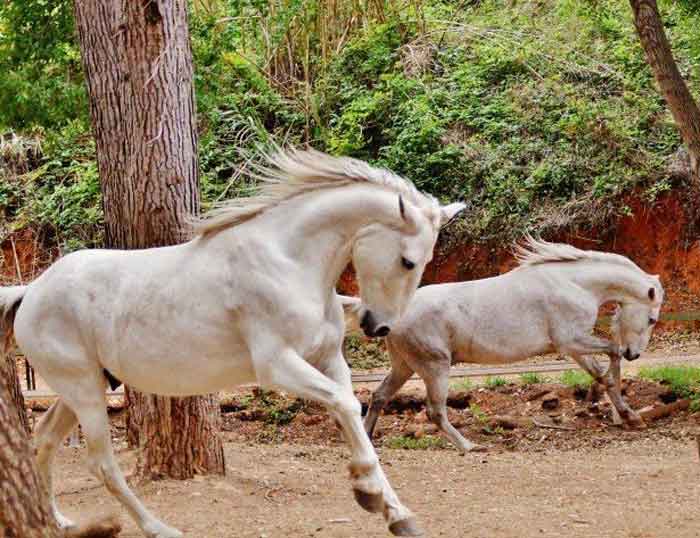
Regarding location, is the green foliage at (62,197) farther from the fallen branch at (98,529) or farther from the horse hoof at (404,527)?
the horse hoof at (404,527)

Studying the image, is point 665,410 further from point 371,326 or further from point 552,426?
point 371,326

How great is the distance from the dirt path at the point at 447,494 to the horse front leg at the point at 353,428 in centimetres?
109

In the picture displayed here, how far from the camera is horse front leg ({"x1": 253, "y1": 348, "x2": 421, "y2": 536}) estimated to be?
5.89 meters

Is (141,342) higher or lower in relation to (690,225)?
higher

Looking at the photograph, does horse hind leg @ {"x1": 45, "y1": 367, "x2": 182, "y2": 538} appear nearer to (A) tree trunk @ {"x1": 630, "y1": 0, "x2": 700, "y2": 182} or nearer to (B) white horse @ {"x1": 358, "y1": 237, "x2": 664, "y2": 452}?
(B) white horse @ {"x1": 358, "y1": 237, "x2": 664, "y2": 452}

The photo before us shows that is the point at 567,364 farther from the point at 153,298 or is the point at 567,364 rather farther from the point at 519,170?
the point at 153,298

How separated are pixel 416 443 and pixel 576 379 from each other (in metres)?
3.31

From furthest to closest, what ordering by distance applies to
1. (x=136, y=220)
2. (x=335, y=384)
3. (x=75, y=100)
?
(x=75, y=100) → (x=136, y=220) → (x=335, y=384)

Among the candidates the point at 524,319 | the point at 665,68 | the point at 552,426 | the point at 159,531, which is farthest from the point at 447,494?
the point at 665,68

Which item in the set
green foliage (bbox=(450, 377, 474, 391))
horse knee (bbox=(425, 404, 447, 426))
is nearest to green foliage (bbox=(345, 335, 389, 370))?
green foliage (bbox=(450, 377, 474, 391))

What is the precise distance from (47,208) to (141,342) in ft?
52.8

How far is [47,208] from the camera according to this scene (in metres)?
22.0

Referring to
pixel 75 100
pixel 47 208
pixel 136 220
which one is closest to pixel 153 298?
pixel 136 220

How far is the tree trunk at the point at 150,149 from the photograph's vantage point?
8.65 meters
